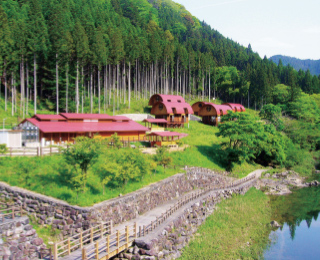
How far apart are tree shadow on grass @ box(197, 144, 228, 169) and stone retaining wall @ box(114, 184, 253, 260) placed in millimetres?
13543

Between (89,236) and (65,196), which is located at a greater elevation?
(65,196)

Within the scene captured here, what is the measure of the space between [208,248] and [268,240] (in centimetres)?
564

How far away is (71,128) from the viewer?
33000 mm

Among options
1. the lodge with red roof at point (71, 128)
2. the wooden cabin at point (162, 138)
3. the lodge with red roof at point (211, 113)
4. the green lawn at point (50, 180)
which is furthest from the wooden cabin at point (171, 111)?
the green lawn at point (50, 180)

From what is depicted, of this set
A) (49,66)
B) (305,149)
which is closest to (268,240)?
(305,149)

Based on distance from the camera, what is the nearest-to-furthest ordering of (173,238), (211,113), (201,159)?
(173,238), (201,159), (211,113)

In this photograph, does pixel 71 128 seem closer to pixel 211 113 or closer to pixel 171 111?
pixel 171 111

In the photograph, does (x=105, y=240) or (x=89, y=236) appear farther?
(x=89, y=236)

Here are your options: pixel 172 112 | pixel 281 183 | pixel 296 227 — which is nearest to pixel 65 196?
pixel 296 227

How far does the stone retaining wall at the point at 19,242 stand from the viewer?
1199cm

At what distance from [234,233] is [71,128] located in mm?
21541

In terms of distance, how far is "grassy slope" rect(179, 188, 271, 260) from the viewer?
1712 centimetres

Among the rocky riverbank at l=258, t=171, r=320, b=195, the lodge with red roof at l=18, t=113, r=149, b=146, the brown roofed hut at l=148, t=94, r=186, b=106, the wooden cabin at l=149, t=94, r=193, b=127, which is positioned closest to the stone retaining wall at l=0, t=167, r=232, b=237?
the lodge with red roof at l=18, t=113, r=149, b=146

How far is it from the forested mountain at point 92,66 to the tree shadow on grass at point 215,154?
68.4 ft
